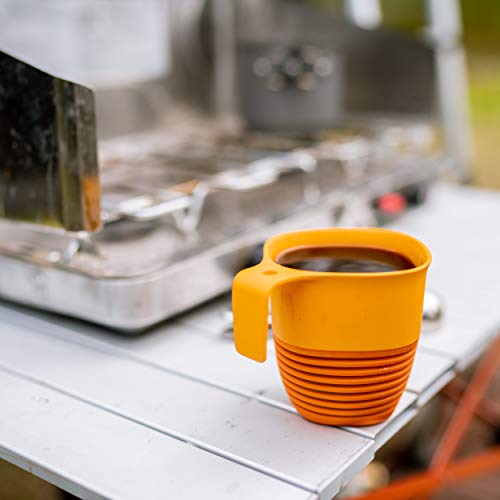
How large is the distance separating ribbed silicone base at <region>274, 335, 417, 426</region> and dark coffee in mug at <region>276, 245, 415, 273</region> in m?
0.07

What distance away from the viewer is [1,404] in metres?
0.63

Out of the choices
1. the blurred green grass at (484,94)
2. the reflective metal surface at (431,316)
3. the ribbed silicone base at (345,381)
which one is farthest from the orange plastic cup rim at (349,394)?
the blurred green grass at (484,94)

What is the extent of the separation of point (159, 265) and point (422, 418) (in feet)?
3.07

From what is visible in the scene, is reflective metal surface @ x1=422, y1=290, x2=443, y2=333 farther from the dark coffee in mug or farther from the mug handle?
the mug handle

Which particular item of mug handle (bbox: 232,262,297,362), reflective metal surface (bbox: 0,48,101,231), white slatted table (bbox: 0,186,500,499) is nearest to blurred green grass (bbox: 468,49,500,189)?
white slatted table (bbox: 0,186,500,499)

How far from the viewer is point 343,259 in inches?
24.8

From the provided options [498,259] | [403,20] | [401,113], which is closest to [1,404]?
[498,259]

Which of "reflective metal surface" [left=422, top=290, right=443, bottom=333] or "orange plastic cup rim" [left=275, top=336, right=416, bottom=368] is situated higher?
"orange plastic cup rim" [left=275, top=336, right=416, bottom=368]

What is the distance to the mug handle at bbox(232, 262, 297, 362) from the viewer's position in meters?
0.52

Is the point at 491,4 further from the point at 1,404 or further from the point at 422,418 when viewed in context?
the point at 1,404

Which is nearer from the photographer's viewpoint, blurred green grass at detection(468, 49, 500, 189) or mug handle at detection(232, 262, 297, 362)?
mug handle at detection(232, 262, 297, 362)

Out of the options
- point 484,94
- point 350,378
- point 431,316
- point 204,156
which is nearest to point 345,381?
point 350,378

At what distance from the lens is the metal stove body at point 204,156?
74 cm

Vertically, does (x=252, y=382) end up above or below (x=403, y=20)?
below
